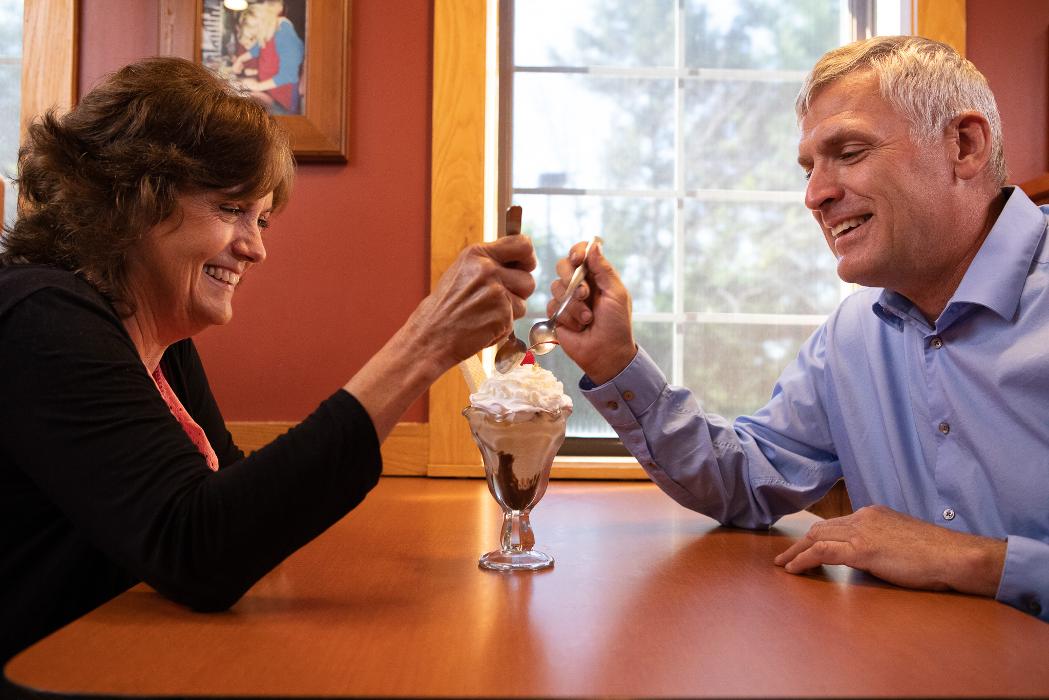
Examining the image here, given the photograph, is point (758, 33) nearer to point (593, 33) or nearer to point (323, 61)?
point (593, 33)

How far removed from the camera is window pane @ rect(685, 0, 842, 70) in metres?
2.45

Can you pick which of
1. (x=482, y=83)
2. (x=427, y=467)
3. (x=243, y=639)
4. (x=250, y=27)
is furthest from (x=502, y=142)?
(x=243, y=639)

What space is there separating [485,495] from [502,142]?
1.07 metres

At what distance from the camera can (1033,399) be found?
123 centimetres

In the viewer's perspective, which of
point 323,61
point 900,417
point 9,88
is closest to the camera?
point 900,417

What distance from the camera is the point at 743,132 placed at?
2.45 meters

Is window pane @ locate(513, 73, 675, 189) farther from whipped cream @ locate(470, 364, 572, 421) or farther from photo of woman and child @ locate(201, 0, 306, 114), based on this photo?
whipped cream @ locate(470, 364, 572, 421)

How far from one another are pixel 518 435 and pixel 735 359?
61.4 inches

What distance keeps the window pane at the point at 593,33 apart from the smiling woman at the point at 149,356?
131 centimetres

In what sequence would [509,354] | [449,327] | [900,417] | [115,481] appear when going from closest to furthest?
[115,481], [449,327], [509,354], [900,417]

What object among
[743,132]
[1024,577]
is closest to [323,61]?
[743,132]

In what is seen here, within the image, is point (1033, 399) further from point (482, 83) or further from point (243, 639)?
point (482, 83)

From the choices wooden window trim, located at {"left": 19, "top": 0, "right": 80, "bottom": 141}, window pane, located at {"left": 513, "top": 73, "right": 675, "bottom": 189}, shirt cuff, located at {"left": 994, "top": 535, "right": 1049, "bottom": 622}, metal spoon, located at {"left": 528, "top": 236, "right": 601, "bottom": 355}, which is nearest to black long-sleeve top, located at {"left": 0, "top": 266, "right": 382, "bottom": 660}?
metal spoon, located at {"left": 528, "top": 236, "right": 601, "bottom": 355}

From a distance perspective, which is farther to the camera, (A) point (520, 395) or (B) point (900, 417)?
(B) point (900, 417)
